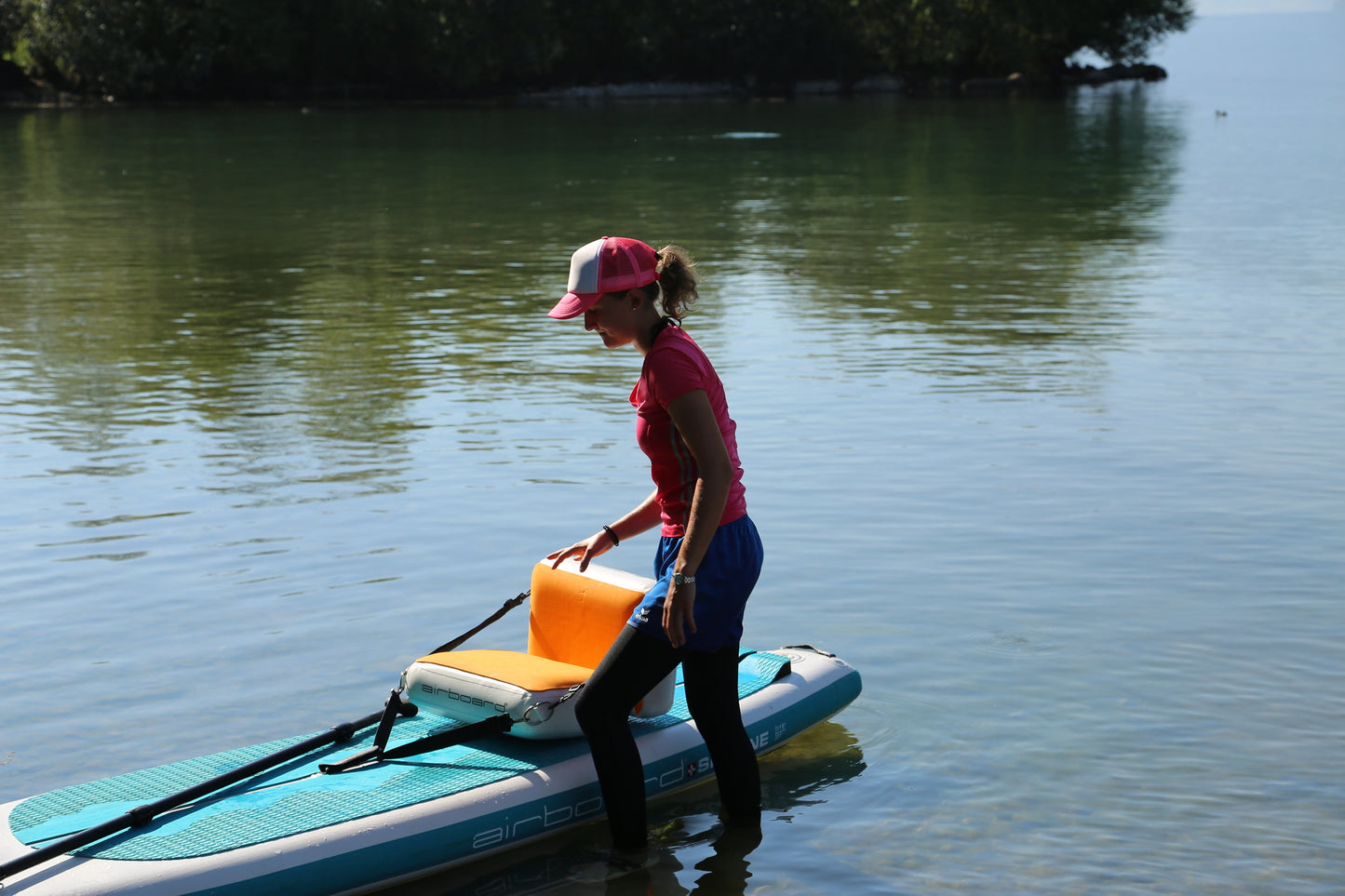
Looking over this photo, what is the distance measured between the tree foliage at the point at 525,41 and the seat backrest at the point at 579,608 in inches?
2444

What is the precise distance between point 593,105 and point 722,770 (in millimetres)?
64648

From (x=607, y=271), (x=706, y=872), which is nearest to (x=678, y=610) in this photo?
(x=607, y=271)

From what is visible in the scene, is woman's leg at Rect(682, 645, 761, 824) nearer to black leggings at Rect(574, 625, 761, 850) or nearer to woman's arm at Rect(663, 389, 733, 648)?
black leggings at Rect(574, 625, 761, 850)

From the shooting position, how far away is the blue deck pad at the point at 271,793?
4.25 m

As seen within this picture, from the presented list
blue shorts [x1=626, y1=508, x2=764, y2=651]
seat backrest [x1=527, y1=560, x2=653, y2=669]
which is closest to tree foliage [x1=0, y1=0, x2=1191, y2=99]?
seat backrest [x1=527, y1=560, x2=653, y2=669]

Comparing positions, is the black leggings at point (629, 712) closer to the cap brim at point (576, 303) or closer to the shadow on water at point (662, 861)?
the shadow on water at point (662, 861)

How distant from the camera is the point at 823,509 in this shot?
8492 mm

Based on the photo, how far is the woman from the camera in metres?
4.06

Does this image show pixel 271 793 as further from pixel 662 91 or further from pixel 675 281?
pixel 662 91

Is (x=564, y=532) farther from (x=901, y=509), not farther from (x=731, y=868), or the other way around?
(x=731, y=868)

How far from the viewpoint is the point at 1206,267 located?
17.8 meters

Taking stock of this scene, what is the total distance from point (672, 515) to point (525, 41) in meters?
67.6

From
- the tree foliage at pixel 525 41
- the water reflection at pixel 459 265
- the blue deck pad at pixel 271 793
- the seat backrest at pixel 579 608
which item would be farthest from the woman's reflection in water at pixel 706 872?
Result: the tree foliage at pixel 525 41

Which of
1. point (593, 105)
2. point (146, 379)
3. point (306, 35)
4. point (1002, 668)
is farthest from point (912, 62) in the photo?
point (1002, 668)
